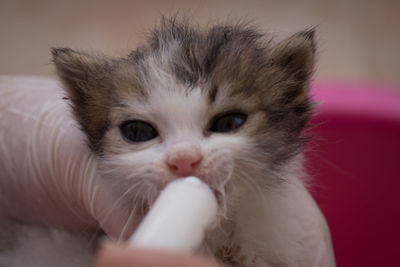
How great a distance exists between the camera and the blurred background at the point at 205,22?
120 inches

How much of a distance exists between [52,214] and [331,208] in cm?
123

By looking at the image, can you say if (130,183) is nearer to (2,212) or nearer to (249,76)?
(249,76)

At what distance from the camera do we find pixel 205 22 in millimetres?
3057

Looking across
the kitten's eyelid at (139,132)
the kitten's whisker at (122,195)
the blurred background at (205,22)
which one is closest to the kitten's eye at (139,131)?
the kitten's eyelid at (139,132)

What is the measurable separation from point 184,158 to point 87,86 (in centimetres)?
46

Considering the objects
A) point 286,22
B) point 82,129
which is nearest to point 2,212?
point 82,129

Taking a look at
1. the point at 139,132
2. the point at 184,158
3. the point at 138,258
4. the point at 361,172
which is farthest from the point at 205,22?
the point at 138,258

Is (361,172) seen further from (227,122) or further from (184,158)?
(184,158)

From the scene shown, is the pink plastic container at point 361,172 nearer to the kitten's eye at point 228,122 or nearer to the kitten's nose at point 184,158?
the kitten's eye at point 228,122

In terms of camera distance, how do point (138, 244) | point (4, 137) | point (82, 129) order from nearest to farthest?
point (138, 244)
point (82, 129)
point (4, 137)

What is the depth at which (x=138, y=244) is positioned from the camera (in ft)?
2.43

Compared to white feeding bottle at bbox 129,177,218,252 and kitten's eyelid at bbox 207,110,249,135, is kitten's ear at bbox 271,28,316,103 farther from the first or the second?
white feeding bottle at bbox 129,177,218,252

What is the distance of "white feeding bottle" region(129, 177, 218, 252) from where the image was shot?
2.50ft

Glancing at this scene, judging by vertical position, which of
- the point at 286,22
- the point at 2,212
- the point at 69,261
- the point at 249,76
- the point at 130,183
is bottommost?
the point at 69,261
